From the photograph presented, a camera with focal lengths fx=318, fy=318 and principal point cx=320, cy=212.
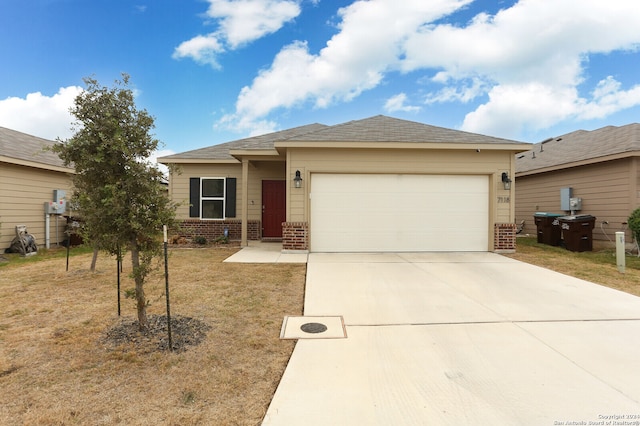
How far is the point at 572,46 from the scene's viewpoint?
10219mm

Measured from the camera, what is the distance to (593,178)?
10633mm

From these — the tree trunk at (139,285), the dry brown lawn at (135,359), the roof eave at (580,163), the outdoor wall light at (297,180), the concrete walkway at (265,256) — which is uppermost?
the roof eave at (580,163)

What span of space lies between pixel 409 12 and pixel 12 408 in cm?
1140

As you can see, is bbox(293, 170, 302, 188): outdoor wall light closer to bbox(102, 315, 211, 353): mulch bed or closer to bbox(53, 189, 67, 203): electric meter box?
bbox(102, 315, 211, 353): mulch bed

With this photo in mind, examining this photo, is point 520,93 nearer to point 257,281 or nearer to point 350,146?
point 350,146

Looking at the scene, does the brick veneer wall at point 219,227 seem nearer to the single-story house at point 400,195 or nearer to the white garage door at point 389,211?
the single-story house at point 400,195

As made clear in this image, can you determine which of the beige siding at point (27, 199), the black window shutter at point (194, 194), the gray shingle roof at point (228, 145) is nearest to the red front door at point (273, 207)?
the gray shingle roof at point (228, 145)

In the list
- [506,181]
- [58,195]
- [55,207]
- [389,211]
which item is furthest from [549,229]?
[58,195]

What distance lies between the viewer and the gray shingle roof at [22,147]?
9055 millimetres

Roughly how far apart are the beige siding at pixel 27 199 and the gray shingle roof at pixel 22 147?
35cm

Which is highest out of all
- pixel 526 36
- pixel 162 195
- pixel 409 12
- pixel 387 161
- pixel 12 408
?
pixel 409 12

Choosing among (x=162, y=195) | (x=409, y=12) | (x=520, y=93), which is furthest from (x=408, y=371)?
(x=520, y=93)

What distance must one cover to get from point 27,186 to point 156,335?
9713 millimetres

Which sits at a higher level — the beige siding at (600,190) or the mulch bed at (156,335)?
the beige siding at (600,190)
